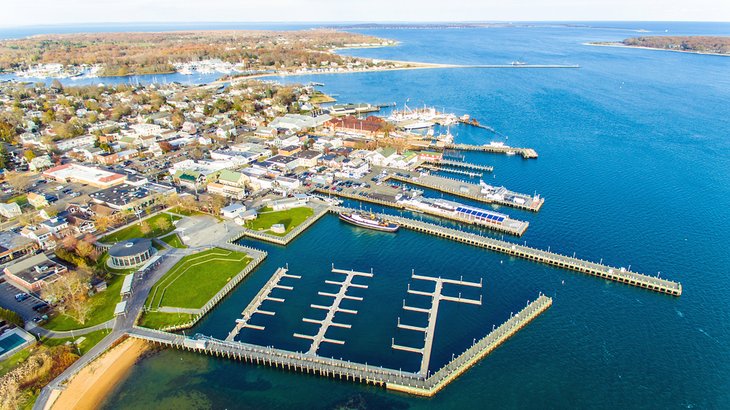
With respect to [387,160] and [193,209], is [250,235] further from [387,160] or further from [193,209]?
[387,160]

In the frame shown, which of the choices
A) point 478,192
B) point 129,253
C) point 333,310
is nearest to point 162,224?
point 129,253

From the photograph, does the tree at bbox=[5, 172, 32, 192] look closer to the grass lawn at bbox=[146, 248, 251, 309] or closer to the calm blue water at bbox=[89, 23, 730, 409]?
the grass lawn at bbox=[146, 248, 251, 309]

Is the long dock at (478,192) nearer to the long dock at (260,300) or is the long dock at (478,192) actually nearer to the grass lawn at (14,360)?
the long dock at (260,300)

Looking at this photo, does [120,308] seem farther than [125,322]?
Yes

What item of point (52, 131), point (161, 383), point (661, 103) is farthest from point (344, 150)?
point (661, 103)

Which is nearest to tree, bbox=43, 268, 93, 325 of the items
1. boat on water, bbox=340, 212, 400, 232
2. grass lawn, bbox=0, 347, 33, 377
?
grass lawn, bbox=0, 347, 33, 377

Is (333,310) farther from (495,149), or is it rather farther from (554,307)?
(495,149)
